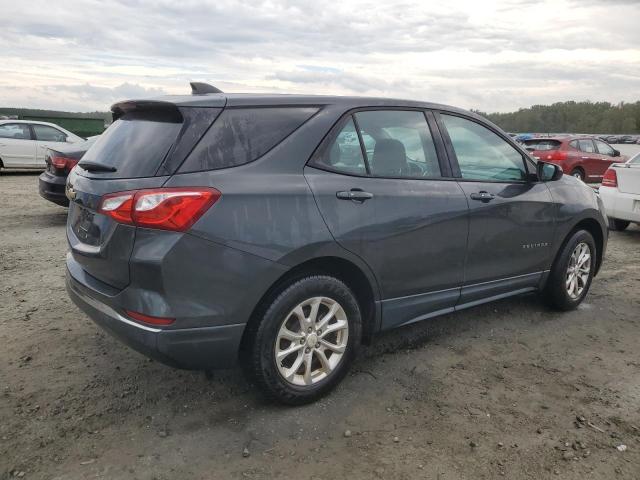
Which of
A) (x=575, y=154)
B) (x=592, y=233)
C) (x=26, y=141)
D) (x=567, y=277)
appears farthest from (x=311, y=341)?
(x=575, y=154)

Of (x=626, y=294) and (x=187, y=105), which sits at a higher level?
(x=187, y=105)

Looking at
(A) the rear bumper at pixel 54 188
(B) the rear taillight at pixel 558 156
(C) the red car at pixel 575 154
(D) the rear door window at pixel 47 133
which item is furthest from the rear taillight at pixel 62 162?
(B) the rear taillight at pixel 558 156

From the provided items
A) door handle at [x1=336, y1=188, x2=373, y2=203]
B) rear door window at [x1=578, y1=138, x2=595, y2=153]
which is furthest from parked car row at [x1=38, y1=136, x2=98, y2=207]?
rear door window at [x1=578, y1=138, x2=595, y2=153]

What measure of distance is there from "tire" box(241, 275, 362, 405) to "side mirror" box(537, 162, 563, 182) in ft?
6.76

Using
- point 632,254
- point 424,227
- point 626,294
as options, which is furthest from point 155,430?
point 632,254

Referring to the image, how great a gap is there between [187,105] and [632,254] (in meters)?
6.28

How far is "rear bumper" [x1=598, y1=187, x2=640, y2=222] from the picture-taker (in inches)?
303

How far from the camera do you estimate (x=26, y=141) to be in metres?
13.8

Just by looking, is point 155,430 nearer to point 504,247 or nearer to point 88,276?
point 88,276

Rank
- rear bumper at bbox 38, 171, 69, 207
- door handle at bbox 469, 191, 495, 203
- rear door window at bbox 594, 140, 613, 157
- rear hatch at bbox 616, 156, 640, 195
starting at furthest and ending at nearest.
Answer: rear door window at bbox 594, 140, 613, 157 → rear hatch at bbox 616, 156, 640, 195 → rear bumper at bbox 38, 171, 69, 207 → door handle at bbox 469, 191, 495, 203

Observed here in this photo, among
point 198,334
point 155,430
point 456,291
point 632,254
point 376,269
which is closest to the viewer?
point 198,334

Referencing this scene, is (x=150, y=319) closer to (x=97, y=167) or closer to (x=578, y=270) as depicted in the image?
(x=97, y=167)

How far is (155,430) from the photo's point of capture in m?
2.80

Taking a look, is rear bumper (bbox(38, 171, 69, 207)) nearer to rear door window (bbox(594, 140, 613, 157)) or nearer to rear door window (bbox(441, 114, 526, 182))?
rear door window (bbox(441, 114, 526, 182))
